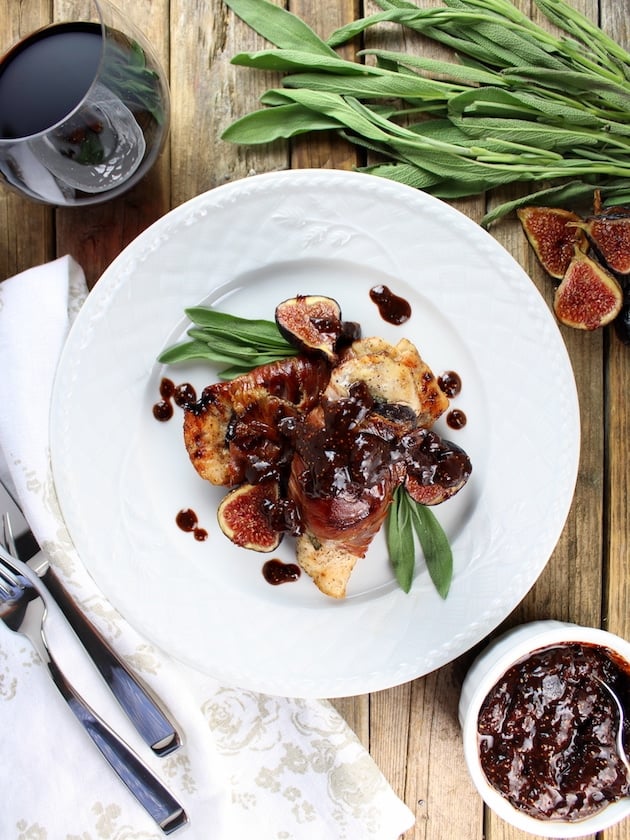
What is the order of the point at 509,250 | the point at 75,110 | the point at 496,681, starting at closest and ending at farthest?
the point at 75,110 → the point at 496,681 → the point at 509,250

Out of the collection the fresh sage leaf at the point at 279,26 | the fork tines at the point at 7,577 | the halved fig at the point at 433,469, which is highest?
the fresh sage leaf at the point at 279,26

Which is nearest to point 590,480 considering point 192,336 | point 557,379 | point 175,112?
point 557,379

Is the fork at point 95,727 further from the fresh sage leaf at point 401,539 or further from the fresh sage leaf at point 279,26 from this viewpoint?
the fresh sage leaf at point 279,26

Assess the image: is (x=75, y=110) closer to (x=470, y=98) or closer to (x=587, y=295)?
(x=470, y=98)

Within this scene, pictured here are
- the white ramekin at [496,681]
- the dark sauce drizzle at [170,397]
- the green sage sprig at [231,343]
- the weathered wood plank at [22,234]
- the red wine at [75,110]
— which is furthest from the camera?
the weathered wood plank at [22,234]

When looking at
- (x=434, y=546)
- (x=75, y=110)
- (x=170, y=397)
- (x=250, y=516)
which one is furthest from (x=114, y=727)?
(x=75, y=110)

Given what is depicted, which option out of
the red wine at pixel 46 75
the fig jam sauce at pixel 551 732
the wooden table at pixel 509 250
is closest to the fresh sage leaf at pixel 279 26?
the wooden table at pixel 509 250
